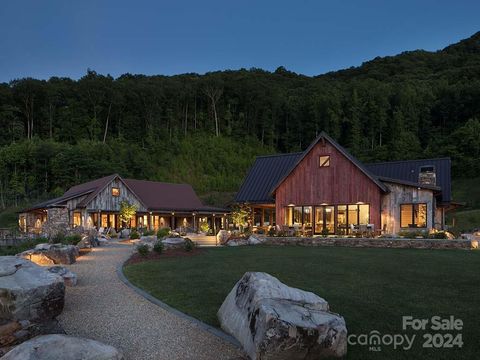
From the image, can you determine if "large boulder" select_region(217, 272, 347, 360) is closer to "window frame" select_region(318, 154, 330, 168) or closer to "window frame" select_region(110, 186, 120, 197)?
"window frame" select_region(318, 154, 330, 168)

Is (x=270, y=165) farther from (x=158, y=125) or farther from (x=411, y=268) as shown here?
(x=158, y=125)

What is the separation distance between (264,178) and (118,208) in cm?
1267

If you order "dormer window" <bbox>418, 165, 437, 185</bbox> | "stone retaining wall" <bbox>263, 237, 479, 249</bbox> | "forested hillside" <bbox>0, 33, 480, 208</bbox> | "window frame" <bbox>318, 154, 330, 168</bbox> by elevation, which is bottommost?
"stone retaining wall" <bbox>263, 237, 479, 249</bbox>

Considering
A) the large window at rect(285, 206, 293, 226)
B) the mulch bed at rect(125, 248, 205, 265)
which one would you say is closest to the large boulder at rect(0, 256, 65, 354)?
the mulch bed at rect(125, 248, 205, 265)

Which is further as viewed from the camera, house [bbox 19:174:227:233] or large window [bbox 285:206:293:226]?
house [bbox 19:174:227:233]

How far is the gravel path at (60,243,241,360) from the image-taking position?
17.1ft

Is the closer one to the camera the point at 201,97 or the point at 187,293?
the point at 187,293

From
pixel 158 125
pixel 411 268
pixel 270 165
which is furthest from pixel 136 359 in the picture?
pixel 158 125

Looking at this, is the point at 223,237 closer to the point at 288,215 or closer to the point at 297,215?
the point at 288,215

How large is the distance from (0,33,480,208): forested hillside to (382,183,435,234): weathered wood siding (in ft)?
92.5

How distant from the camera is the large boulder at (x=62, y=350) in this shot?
4410 mm

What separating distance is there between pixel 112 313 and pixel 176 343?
203cm

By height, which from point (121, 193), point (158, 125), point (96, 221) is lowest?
point (96, 221)

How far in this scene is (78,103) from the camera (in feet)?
201
